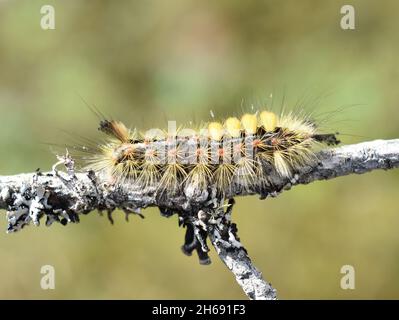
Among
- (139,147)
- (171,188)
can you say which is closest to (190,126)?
(139,147)

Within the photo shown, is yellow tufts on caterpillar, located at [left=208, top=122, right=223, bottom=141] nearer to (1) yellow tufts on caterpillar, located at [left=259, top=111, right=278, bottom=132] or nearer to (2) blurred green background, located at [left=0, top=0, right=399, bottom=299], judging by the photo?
(1) yellow tufts on caterpillar, located at [left=259, top=111, right=278, bottom=132]

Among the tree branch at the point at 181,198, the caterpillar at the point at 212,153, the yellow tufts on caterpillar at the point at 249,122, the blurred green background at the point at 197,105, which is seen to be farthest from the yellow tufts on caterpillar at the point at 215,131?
the blurred green background at the point at 197,105

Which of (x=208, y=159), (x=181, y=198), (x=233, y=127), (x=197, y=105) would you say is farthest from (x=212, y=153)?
(x=197, y=105)

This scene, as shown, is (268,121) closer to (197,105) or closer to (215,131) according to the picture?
(215,131)

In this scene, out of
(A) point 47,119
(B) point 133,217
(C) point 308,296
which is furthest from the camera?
(A) point 47,119

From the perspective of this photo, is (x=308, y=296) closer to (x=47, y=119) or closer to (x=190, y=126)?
(x=190, y=126)

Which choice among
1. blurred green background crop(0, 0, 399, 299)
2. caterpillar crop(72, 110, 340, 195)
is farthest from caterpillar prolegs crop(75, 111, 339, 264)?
blurred green background crop(0, 0, 399, 299)

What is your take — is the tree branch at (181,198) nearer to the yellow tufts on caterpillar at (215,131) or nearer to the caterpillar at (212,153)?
the caterpillar at (212,153)
